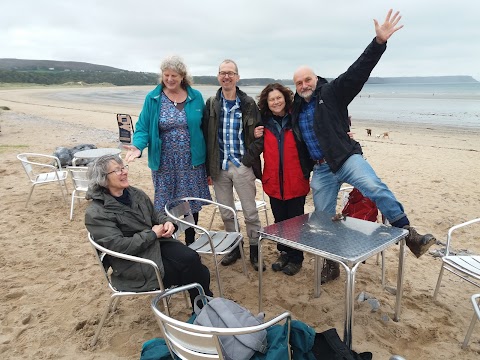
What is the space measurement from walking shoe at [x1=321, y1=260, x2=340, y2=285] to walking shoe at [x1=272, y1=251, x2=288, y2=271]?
0.40 m

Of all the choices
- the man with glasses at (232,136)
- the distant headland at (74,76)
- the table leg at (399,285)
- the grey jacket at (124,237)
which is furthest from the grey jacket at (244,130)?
the distant headland at (74,76)

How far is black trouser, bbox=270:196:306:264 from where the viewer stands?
3.65m

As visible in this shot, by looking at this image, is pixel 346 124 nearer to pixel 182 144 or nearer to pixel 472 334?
pixel 182 144

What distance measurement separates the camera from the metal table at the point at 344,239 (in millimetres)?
2234

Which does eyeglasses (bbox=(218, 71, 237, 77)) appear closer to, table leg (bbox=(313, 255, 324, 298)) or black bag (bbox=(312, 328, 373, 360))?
table leg (bbox=(313, 255, 324, 298))

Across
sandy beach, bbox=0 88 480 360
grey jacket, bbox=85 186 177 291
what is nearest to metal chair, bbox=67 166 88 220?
sandy beach, bbox=0 88 480 360

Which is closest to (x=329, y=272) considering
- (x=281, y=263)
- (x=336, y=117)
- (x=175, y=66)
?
(x=281, y=263)

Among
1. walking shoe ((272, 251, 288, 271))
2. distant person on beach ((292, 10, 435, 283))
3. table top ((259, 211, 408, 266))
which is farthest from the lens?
walking shoe ((272, 251, 288, 271))

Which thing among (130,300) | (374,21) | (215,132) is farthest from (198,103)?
(130,300)

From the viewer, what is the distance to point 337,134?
3143 millimetres

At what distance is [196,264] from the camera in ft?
9.29

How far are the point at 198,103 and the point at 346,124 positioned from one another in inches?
57.0

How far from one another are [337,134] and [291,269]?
1.46 meters

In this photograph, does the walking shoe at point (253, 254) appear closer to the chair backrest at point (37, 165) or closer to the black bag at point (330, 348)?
the black bag at point (330, 348)
